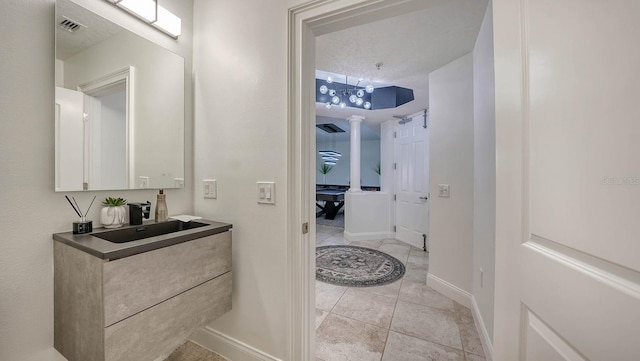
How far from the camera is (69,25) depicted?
1.08 meters

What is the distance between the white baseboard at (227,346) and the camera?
1354 millimetres

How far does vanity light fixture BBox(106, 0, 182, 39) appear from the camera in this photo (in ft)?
4.25

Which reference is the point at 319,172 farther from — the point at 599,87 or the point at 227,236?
the point at 599,87

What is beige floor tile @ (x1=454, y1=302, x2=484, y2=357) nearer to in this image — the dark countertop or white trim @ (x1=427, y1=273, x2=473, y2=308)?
white trim @ (x1=427, y1=273, x2=473, y2=308)

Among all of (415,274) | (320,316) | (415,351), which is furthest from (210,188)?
(415,274)

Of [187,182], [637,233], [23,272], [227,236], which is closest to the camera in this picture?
[637,233]

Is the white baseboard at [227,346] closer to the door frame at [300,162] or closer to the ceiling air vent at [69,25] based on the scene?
the door frame at [300,162]

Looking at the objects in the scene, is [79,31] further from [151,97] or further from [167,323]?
[167,323]

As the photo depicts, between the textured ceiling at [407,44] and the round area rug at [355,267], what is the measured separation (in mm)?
2364

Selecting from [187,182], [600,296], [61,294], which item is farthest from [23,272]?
[600,296]

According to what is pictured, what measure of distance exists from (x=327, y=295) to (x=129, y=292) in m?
1.73

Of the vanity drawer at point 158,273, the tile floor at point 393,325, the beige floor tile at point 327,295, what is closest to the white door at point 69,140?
the vanity drawer at point 158,273

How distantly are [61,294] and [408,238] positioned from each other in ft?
13.4

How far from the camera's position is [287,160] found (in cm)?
124
